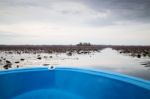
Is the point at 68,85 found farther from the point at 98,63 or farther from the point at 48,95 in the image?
the point at 98,63

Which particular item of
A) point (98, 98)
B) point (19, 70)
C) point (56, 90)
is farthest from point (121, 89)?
point (19, 70)

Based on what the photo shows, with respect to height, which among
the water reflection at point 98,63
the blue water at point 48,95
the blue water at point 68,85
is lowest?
the water reflection at point 98,63

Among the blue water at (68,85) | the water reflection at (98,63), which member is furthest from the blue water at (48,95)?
the water reflection at (98,63)

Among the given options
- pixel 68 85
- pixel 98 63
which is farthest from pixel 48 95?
pixel 98 63

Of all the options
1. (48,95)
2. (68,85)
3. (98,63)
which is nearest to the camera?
(48,95)

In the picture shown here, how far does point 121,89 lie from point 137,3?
4864 millimetres

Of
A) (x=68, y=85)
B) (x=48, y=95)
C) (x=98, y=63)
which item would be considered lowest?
(x=98, y=63)

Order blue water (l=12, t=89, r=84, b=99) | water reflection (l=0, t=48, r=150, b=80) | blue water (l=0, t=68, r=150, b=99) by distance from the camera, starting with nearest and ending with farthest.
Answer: blue water (l=0, t=68, r=150, b=99) < blue water (l=12, t=89, r=84, b=99) < water reflection (l=0, t=48, r=150, b=80)

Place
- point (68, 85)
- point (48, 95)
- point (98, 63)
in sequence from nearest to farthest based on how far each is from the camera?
point (48, 95) → point (68, 85) → point (98, 63)

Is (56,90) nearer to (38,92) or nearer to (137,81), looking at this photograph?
(38,92)

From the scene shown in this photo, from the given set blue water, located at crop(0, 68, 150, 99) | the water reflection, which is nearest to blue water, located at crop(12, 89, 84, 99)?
blue water, located at crop(0, 68, 150, 99)

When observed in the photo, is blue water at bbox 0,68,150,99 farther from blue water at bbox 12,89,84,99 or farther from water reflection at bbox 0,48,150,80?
water reflection at bbox 0,48,150,80

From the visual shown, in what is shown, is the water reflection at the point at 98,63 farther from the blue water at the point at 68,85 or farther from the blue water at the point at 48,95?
the blue water at the point at 48,95

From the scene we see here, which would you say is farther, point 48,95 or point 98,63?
point 98,63
